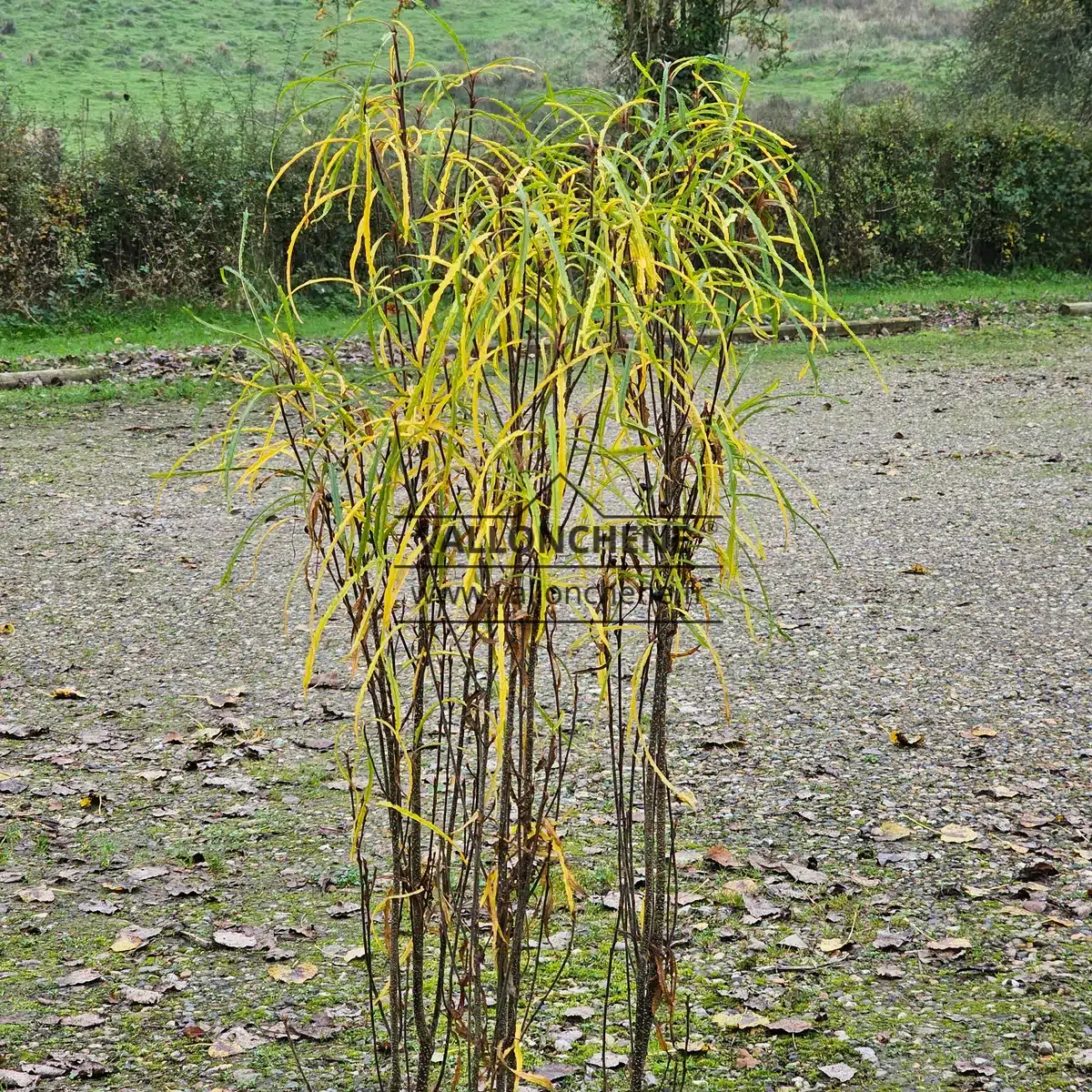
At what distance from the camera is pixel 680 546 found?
71.9 inches

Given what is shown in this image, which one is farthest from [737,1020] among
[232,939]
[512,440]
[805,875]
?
[512,440]

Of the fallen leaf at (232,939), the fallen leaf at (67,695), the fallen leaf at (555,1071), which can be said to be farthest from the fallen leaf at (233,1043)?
the fallen leaf at (67,695)

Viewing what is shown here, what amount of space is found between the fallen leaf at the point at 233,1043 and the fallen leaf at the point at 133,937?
1.50 feet

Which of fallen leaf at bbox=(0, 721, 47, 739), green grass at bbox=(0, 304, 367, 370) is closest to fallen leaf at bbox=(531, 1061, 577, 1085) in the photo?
fallen leaf at bbox=(0, 721, 47, 739)

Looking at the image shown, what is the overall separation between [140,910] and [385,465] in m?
1.97

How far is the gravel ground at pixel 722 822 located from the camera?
2484 millimetres

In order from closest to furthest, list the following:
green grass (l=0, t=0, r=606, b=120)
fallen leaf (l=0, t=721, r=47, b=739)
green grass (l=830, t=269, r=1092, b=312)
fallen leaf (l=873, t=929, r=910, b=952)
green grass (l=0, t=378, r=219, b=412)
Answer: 1. fallen leaf (l=873, t=929, r=910, b=952)
2. fallen leaf (l=0, t=721, r=47, b=739)
3. green grass (l=0, t=378, r=219, b=412)
4. green grass (l=830, t=269, r=1092, b=312)
5. green grass (l=0, t=0, r=606, b=120)

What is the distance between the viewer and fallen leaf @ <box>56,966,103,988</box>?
106 inches

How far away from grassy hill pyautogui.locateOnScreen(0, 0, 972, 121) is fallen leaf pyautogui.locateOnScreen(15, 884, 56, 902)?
727 inches

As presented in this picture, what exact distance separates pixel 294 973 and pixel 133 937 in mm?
456

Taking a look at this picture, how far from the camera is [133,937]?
9.47 feet

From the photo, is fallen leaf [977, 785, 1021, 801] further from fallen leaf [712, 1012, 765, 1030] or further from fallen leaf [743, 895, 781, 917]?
fallen leaf [712, 1012, 765, 1030]

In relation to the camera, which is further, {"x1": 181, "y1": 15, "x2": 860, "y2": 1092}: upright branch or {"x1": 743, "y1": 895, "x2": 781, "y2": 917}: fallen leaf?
{"x1": 743, "y1": 895, "x2": 781, "y2": 917}: fallen leaf

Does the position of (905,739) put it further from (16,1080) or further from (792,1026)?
(16,1080)
